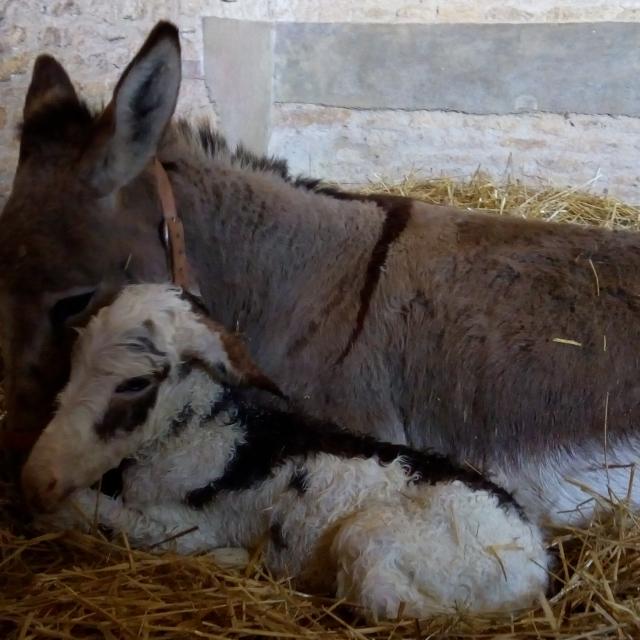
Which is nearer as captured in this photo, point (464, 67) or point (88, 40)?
point (88, 40)

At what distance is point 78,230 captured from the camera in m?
2.04

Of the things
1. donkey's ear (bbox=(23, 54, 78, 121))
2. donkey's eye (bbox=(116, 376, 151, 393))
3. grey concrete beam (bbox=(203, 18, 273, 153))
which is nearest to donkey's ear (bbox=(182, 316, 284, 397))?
donkey's eye (bbox=(116, 376, 151, 393))

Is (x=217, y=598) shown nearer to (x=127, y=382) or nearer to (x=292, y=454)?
(x=292, y=454)

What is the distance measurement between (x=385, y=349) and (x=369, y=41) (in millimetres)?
2846

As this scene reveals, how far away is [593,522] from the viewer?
6.75 feet

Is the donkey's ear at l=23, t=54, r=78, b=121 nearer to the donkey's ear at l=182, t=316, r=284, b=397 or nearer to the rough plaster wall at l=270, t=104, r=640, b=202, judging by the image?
the donkey's ear at l=182, t=316, r=284, b=397

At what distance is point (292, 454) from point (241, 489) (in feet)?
0.48

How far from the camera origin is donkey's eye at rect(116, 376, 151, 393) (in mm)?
1764

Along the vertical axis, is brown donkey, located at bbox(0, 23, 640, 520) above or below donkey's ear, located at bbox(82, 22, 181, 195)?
below

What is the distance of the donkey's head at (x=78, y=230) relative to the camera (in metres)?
2.00

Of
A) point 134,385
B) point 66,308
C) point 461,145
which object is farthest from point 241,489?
point 461,145

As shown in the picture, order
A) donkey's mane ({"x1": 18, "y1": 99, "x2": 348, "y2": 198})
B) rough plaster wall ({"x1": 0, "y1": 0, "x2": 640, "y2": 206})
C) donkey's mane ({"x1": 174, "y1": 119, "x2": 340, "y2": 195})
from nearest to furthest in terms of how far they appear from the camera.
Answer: donkey's mane ({"x1": 18, "y1": 99, "x2": 348, "y2": 198}) < donkey's mane ({"x1": 174, "y1": 119, "x2": 340, "y2": 195}) < rough plaster wall ({"x1": 0, "y1": 0, "x2": 640, "y2": 206})

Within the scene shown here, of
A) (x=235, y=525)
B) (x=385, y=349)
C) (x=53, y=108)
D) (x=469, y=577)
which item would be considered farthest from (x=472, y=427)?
(x=53, y=108)

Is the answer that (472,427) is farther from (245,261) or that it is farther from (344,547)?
(245,261)
